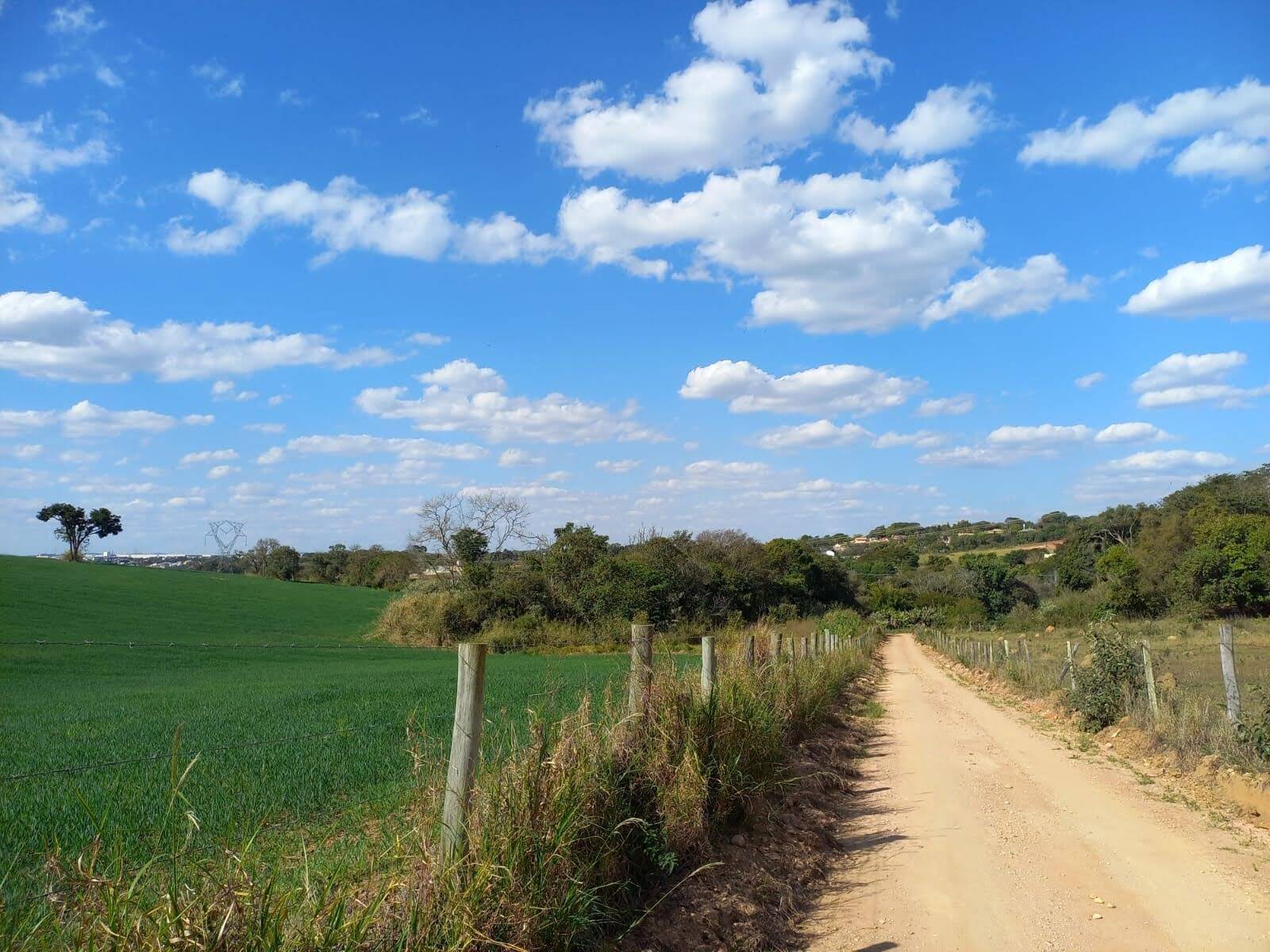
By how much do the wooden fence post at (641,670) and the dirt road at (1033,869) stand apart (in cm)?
198

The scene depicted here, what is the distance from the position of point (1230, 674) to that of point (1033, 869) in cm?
591

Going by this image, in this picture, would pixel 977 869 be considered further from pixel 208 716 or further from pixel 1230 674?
pixel 208 716

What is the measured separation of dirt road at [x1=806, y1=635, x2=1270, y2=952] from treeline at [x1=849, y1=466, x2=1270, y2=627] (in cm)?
2203

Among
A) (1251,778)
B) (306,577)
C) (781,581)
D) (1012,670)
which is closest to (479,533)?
Result: (781,581)

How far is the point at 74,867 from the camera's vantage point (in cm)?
336

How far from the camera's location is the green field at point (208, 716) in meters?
7.25

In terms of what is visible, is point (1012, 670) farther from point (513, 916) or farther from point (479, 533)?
point (479, 533)

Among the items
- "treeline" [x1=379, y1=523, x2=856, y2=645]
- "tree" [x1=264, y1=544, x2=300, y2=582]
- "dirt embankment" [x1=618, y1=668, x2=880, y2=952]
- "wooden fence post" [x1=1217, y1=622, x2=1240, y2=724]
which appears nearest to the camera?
"dirt embankment" [x1=618, y1=668, x2=880, y2=952]

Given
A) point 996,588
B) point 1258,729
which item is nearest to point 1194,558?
point 996,588

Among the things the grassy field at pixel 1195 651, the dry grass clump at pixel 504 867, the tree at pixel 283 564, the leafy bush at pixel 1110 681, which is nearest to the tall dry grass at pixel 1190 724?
the leafy bush at pixel 1110 681

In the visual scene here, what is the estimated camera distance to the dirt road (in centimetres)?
563

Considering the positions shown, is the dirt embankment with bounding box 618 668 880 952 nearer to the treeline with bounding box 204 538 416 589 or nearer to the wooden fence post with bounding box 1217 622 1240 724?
the wooden fence post with bounding box 1217 622 1240 724

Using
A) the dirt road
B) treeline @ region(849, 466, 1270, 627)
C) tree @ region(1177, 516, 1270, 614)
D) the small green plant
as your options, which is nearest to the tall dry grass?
the small green plant

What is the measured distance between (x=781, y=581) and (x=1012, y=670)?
44360mm
